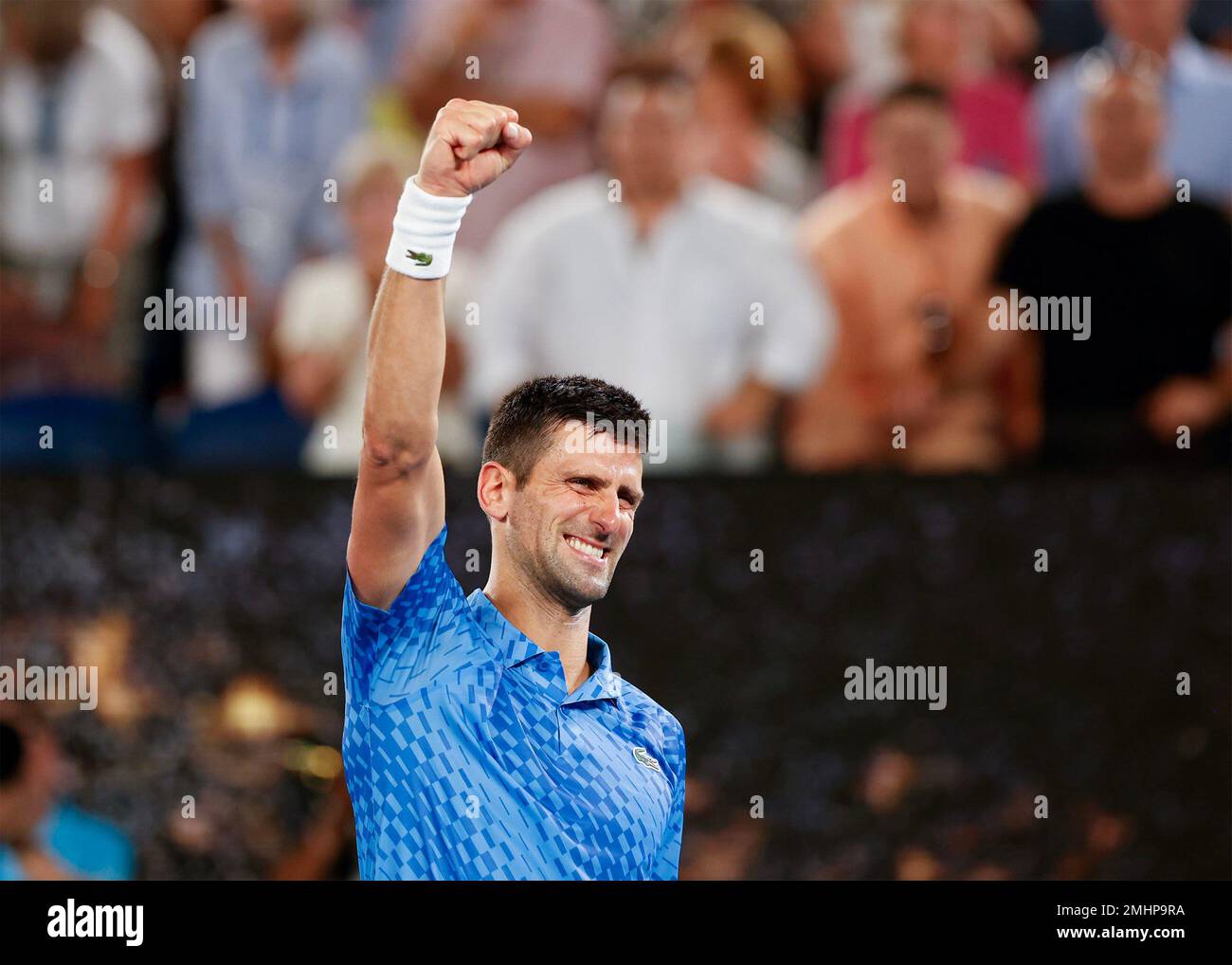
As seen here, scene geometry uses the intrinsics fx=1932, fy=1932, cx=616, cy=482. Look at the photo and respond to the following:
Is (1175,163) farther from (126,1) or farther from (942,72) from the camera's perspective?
(126,1)

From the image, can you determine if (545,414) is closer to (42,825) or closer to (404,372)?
(404,372)

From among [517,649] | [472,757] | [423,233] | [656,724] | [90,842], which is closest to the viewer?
[423,233]

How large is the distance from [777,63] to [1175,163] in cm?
164

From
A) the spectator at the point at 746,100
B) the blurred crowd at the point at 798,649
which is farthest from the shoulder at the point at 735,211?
the blurred crowd at the point at 798,649

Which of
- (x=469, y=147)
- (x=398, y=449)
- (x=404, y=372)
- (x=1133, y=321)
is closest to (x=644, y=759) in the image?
(x=398, y=449)

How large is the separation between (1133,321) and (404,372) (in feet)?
15.3

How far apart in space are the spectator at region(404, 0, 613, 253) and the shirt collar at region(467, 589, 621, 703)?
14.1ft

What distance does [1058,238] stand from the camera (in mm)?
7320

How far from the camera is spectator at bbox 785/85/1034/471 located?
7.35 metres

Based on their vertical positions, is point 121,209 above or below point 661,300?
above

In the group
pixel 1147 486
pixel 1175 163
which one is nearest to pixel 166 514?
pixel 1147 486

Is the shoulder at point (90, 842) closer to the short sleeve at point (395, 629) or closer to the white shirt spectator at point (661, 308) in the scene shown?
the white shirt spectator at point (661, 308)

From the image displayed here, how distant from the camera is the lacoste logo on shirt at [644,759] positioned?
3.58m

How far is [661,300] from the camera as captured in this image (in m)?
7.33
